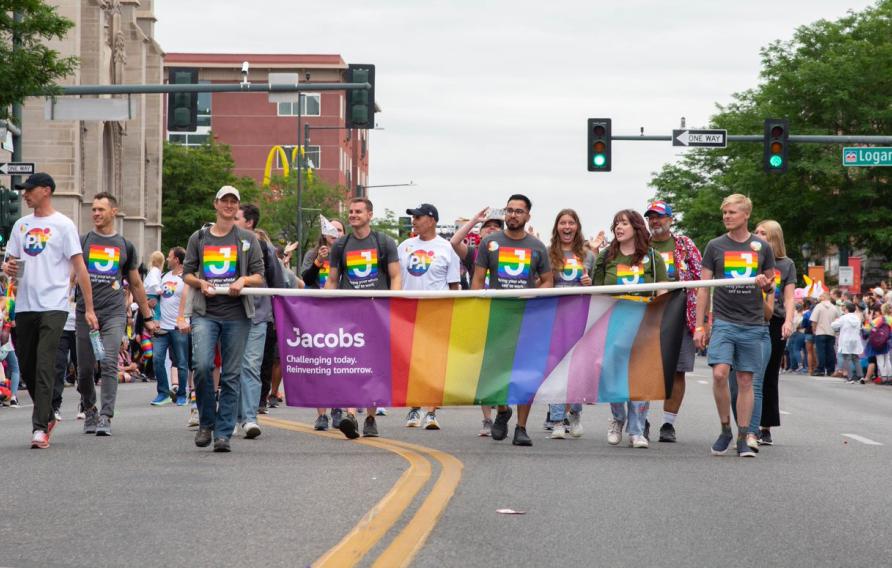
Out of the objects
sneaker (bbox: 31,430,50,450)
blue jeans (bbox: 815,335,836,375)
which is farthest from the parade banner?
blue jeans (bbox: 815,335,836,375)

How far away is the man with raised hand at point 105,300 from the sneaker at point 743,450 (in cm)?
517

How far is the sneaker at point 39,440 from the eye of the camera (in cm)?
1236

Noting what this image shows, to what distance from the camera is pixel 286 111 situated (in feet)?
375

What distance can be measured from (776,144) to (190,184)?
56926mm

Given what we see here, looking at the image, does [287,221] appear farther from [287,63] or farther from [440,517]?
[440,517]

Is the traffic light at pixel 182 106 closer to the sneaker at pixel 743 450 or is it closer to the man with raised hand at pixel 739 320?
the man with raised hand at pixel 739 320

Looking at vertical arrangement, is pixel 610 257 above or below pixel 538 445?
above

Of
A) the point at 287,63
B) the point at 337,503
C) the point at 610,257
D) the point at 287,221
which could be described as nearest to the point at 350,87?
the point at 610,257

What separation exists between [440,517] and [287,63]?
10736 cm

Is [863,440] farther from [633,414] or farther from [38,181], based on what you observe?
[38,181]

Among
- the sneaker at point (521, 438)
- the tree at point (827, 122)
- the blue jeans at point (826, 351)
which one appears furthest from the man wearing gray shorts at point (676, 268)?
the tree at point (827, 122)

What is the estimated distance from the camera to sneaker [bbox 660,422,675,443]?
13891 mm

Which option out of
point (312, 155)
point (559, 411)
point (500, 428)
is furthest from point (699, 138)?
point (312, 155)

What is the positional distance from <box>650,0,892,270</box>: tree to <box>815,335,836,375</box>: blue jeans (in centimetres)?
2827
